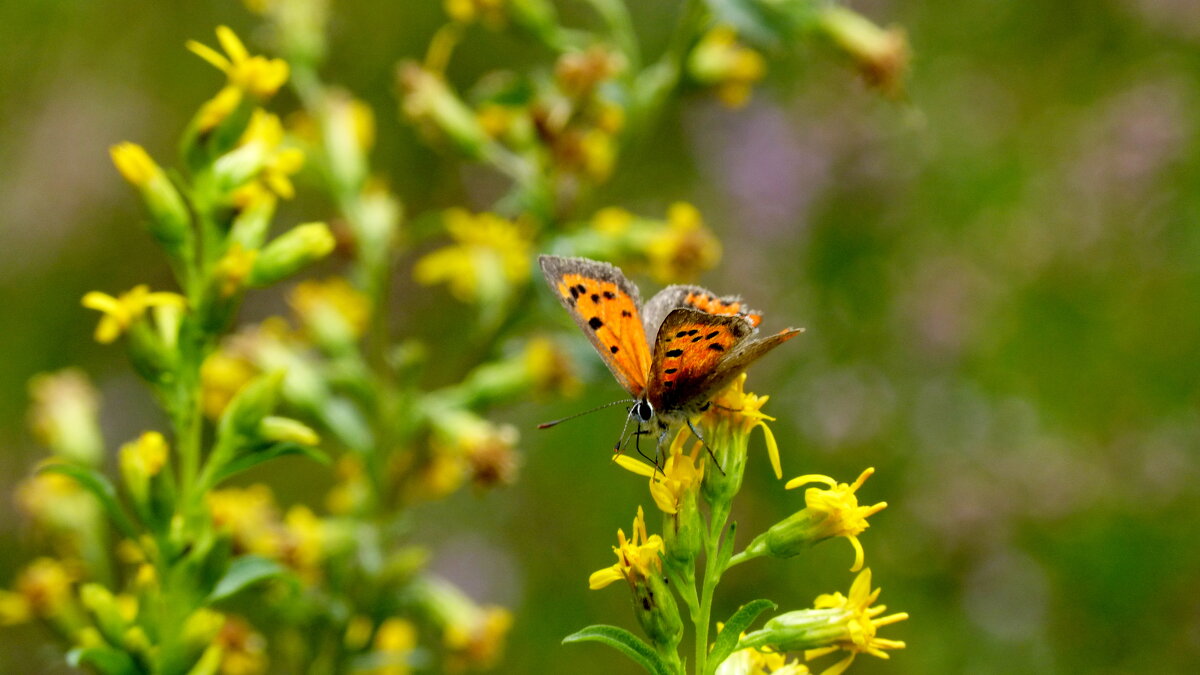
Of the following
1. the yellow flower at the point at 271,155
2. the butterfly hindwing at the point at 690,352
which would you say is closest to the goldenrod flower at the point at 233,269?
the yellow flower at the point at 271,155

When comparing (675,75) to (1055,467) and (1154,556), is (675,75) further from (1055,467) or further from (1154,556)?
(1154,556)

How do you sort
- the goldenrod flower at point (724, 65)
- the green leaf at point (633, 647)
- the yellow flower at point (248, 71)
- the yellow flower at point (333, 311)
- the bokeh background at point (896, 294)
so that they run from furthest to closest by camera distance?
the bokeh background at point (896, 294)
the yellow flower at point (333, 311)
the goldenrod flower at point (724, 65)
the yellow flower at point (248, 71)
the green leaf at point (633, 647)

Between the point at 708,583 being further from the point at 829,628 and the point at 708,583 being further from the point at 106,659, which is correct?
the point at 106,659

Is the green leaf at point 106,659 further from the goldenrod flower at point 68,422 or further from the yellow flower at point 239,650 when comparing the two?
the goldenrod flower at point 68,422

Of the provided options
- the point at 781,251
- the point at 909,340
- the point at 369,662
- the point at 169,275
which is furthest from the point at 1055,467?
the point at 169,275

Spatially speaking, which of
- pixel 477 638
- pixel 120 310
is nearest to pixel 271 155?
pixel 120 310

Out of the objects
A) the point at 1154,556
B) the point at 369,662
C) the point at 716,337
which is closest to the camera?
the point at 716,337
